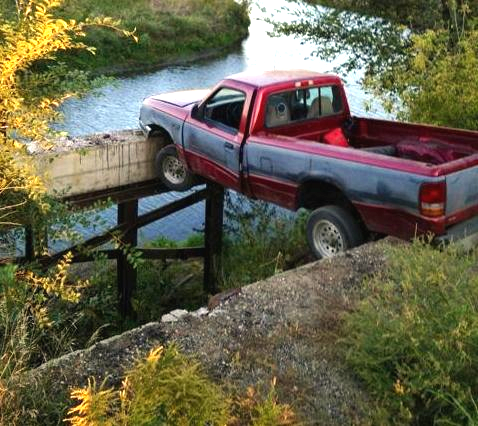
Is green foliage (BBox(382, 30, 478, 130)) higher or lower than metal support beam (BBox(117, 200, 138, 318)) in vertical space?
higher

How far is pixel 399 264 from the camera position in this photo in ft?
16.9

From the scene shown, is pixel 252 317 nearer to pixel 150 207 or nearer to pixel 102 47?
pixel 150 207

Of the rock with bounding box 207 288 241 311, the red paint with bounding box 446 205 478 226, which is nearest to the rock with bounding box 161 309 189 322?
the rock with bounding box 207 288 241 311

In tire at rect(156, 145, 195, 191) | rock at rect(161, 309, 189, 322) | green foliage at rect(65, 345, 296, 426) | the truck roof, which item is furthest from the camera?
tire at rect(156, 145, 195, 191)

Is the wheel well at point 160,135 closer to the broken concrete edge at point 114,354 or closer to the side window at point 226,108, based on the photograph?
the side window at point 226,108

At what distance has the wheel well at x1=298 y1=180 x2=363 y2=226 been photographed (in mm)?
7508

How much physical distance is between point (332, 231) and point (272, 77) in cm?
218

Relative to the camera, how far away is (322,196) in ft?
25.9

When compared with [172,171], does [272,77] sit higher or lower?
higher

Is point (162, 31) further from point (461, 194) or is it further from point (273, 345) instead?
point (273, 345)

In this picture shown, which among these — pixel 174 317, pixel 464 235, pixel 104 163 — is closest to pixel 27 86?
pixel 174 317

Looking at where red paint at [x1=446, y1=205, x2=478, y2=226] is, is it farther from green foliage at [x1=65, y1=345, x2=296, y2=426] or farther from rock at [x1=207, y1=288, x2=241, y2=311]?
green foliage at [x1=65, y1=345, x2=296, y2=426]

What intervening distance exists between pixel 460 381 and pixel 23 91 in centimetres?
374

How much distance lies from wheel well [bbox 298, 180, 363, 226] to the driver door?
3.25 feet
